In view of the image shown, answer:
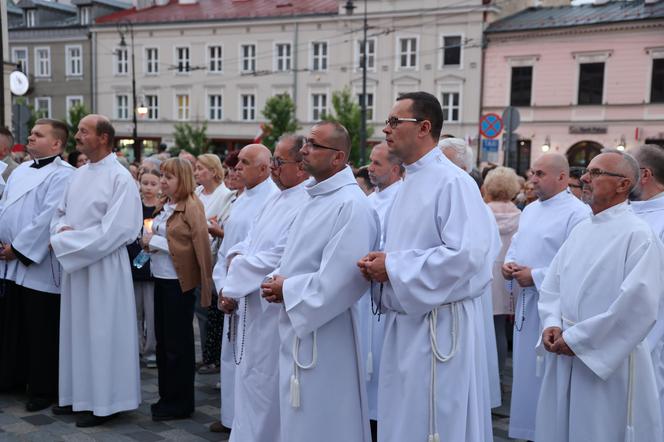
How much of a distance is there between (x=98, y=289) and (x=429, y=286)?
→ 3069 mm

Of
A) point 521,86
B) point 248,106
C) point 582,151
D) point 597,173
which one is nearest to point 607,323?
point 597,173

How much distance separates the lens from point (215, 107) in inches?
1700

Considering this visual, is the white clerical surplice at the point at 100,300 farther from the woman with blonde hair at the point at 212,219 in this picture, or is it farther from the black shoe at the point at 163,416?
the woman with blonde hair at the point at 212,219

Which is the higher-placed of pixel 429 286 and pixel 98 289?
pixel 429 286

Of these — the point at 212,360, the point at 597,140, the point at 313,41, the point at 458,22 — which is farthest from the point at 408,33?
the point at 212,360

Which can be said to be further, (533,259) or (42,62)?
(42,62)

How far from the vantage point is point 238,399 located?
441 cm

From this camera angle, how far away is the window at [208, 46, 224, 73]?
42375 millimetres

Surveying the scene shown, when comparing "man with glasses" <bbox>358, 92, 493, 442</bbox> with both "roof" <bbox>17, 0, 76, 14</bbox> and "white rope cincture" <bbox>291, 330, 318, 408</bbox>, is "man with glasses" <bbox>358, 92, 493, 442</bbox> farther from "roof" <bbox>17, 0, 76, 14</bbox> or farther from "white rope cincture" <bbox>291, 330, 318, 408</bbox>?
"roof" <bbox>17, 0, 76, 14</bbox>

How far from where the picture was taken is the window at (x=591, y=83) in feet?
110

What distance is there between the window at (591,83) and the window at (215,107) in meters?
21.8

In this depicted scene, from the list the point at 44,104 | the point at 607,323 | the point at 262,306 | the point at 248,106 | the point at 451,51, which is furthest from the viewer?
the point at 44,104

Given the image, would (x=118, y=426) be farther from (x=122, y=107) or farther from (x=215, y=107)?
(x=122, y=107)

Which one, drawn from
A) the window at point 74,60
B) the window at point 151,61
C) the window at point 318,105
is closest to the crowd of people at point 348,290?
the window at point 318,105
